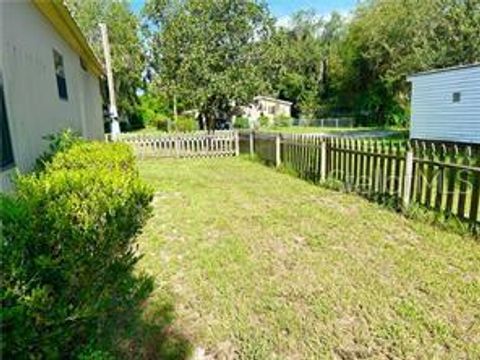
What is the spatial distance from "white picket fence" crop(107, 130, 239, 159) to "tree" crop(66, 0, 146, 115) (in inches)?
656

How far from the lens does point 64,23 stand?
7.20 meters

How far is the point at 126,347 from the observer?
2.88 m

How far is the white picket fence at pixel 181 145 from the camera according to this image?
49.8 ft

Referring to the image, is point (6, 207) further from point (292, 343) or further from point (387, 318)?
point (387, 318)

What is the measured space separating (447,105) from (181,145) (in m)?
10.5

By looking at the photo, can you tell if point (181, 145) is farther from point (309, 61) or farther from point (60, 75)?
point (309, 61)

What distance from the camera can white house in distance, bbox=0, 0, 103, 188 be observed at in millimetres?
4395

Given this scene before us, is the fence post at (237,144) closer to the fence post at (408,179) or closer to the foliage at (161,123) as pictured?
the fence post at (408,179)

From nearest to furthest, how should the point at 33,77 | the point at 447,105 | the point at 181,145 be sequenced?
the point at 33,77, the point at 447,105, the point at 181,145

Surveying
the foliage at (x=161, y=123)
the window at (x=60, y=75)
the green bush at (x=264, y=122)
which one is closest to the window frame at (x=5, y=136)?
the window at (x=60, y=75)

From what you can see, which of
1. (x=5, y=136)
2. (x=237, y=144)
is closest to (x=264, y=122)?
(x=237, y=144)

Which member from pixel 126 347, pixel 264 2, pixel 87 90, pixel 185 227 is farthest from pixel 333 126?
pixel 126 347

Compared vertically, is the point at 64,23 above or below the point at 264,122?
above

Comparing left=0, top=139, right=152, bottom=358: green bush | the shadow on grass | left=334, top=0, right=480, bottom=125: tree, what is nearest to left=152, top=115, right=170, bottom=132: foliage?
left=334, top=0, right=480, bottom=125: tree
